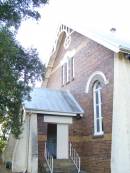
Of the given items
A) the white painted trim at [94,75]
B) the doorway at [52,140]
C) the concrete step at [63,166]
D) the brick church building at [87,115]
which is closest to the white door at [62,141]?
the brick church building at [87,115]

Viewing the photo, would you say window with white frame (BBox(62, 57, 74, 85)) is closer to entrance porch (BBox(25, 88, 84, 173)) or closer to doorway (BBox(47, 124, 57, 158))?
entrance porch (BBox(25, 88, 84, 173))

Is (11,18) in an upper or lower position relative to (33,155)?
upper

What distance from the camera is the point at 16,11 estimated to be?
483 inches

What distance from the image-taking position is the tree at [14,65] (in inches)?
465

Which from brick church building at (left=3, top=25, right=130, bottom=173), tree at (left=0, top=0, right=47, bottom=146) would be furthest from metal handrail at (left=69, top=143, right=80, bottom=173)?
tree at (left=0, top=0, right=47, bottom=146)

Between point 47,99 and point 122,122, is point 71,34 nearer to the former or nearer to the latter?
point 47,99

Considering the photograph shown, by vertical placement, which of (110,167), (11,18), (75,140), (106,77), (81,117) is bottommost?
(110,167)

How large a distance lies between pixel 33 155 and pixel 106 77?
17.3ft

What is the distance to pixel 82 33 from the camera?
785 inches

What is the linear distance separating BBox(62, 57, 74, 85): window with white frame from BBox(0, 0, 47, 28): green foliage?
930cm

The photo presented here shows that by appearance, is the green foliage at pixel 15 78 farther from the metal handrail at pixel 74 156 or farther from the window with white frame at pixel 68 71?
the window with white frame at pixel 68 71

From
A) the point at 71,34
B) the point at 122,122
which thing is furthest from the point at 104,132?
the point at 71,34

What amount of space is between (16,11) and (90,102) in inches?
313

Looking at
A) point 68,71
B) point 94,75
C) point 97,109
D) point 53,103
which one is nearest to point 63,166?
point 97,109
